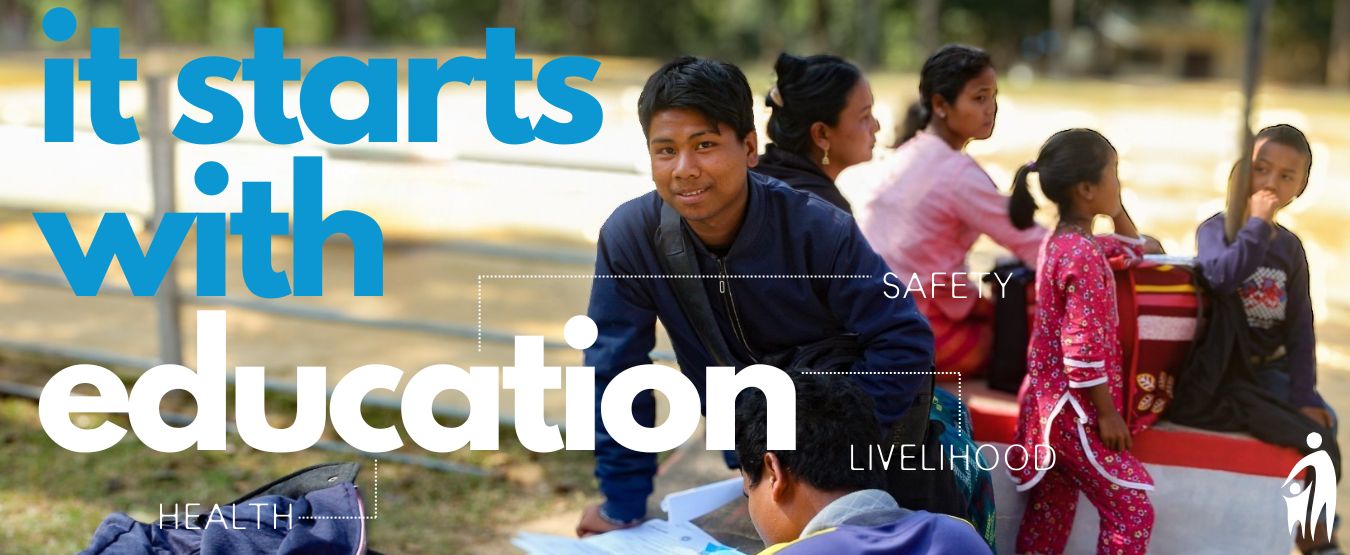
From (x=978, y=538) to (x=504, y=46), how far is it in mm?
2304

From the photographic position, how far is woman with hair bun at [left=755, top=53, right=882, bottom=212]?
2.87 m

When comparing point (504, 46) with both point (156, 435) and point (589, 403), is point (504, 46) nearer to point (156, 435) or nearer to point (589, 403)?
point (589, 403)

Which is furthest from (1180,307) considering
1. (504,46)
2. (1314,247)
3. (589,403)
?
(1314,247)

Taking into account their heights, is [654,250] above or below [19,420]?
above

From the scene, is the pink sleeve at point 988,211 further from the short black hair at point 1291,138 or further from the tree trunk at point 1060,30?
the tree trunk at point 1060,30

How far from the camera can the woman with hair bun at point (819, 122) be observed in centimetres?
287

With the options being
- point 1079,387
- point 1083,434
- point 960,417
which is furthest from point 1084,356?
point 960,417

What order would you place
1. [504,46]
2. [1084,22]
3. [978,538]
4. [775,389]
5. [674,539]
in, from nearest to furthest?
[978,538] → [775,389] → [674,539] → [504,46] → [1084,22]

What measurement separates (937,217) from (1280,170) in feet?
2.57

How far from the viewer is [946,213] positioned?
10.3ft

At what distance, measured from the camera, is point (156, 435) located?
13.6 ft

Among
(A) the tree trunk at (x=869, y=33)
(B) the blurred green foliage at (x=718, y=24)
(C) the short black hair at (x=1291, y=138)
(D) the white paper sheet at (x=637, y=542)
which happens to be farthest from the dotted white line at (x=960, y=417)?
(B) the blurred green foliage at (x=718, y=24)

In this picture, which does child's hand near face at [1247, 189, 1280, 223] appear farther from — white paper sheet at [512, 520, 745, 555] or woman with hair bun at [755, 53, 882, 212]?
white paper sheet at [512, 520, 745, 555]

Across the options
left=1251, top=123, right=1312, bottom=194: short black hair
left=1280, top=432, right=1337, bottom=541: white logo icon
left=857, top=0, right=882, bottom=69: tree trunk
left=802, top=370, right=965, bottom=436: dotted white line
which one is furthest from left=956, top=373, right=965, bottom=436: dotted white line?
left=857, top=0, right=882, bottom=69: tree trunk
